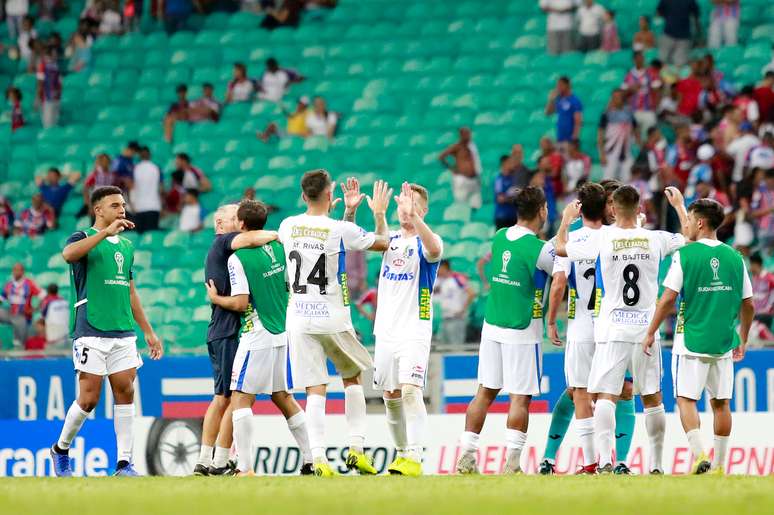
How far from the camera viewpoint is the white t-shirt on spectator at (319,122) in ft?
82.2

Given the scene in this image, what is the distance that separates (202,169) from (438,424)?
1100 centimetres

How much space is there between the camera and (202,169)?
25.2 m

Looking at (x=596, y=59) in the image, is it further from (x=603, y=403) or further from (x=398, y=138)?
(x=603, y=403)

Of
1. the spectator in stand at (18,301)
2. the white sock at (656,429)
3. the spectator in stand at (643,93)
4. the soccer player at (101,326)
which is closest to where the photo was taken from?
the soccer player at (101,326)

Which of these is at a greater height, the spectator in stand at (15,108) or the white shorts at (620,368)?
the spectator in stand at (15,108)

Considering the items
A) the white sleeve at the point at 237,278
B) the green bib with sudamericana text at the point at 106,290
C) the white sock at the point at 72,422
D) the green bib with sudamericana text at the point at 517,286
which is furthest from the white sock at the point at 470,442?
the white sock at the point at 72,422

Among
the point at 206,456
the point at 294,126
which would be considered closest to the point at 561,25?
the point at 294,126

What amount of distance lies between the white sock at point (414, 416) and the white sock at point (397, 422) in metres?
0.12

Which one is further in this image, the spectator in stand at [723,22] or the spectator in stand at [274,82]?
the spectator in stand at [274,82]

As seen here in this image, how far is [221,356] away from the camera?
12.5 metres

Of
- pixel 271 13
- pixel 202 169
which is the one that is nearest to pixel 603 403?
pixel 202 169

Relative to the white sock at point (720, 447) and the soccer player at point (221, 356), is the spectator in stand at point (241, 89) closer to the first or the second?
the soccer player at point (221, 356)

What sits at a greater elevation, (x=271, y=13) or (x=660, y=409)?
(x=271, y=13)

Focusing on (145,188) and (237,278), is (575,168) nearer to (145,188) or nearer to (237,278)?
(145,188)
